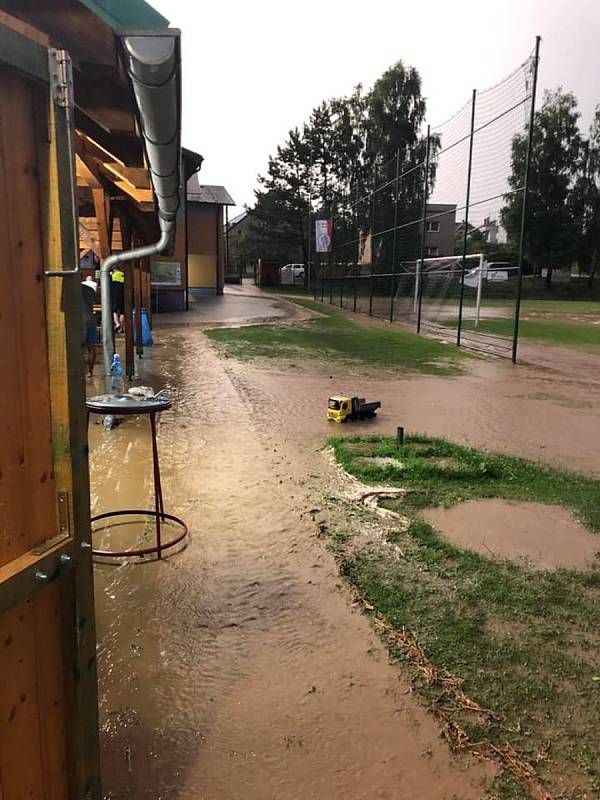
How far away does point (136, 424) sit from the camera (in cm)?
698

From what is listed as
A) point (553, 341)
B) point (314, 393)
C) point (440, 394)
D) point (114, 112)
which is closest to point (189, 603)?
point (114, 112)

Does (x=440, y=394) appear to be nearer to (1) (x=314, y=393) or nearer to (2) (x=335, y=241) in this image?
(1) (x=314, y=393)

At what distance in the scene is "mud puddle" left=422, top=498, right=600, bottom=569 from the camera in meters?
3.89

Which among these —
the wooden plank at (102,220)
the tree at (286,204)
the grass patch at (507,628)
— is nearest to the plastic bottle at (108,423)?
the wooden plank at (102,220)

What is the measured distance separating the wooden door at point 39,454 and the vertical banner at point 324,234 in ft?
99.0

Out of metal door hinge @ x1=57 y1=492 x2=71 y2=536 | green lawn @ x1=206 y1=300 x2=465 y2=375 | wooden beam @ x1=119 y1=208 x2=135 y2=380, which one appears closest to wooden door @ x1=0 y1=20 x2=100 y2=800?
metal door hinge @ x1=57 y1=492 x2=71 y2=536

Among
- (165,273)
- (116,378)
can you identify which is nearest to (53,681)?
(116,378)

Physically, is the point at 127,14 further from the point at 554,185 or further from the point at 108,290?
the point at 554,185

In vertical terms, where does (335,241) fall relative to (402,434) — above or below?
above

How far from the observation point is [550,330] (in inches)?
840

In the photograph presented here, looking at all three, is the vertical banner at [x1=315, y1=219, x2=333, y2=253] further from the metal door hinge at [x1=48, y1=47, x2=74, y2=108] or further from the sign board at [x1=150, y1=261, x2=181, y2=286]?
the metal door hinge at [x1=48, y1=47, x2=74, y2=108]

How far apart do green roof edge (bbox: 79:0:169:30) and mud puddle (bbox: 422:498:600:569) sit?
129 inches

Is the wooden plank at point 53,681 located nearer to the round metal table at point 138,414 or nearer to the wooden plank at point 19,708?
the wooden plank at point 19,708

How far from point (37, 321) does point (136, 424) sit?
18.1 feet
